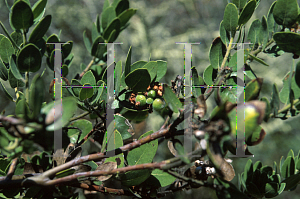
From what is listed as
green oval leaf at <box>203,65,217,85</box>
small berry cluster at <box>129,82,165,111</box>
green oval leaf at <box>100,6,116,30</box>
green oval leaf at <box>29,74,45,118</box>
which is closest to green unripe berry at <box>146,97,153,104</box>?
small berry cluster at <box>129,82,165,111</box>

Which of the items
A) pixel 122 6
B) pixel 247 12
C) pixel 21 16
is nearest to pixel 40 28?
pixel 21 16

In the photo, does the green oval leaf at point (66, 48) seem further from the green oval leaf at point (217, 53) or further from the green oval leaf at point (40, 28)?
the green oval leaf at point (217, 53)

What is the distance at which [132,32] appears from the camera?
2.16 metres

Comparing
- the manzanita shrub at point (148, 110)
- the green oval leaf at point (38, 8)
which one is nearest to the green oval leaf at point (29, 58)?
the manzanita shrub at point (148, 110)

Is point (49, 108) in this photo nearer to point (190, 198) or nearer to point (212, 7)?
point (190, 198)

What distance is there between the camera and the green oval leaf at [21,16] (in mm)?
461

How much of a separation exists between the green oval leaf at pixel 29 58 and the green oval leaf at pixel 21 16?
8cm

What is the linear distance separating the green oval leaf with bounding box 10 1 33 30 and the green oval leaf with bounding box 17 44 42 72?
0.08m

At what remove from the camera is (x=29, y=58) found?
464mm

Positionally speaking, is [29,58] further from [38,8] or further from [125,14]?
[125,14]

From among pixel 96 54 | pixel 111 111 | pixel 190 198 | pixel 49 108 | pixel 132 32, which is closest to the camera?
pixel 49 108

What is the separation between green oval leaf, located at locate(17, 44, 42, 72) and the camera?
45 cm

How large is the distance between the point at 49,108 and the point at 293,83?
33 centimetres

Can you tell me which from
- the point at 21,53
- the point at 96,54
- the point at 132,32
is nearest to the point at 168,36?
the point at 132,32
